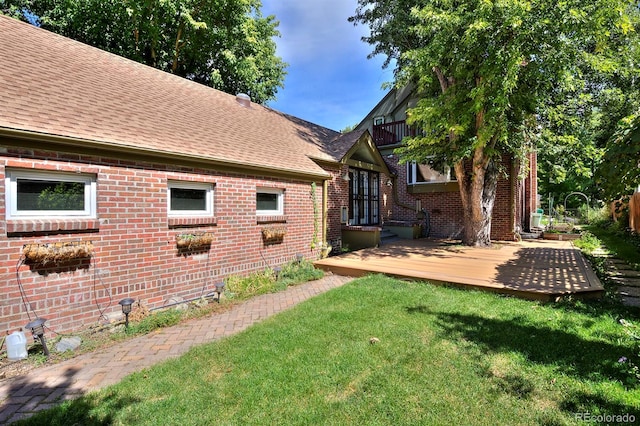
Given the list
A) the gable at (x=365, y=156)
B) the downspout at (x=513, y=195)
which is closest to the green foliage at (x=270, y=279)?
the gable at (x=365, y=156)

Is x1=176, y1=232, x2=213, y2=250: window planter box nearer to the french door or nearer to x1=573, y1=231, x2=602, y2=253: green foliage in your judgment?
the french door

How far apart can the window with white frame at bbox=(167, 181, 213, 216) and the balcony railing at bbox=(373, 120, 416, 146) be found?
11620mm

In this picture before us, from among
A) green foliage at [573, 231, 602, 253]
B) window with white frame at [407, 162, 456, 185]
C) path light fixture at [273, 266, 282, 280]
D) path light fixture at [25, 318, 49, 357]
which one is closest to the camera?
path light fixture at [25, 318, 49, 357]

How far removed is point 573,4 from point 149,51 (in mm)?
16405

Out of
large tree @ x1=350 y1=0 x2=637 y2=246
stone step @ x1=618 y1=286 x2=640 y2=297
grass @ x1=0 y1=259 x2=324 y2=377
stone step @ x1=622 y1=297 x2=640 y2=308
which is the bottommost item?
grass @ x1=0 y1=259 x2=324 y2=377

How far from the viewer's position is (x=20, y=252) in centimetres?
377

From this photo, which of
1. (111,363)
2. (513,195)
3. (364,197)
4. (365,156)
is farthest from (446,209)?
(111,363)

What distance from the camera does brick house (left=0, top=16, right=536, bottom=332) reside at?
154 inches

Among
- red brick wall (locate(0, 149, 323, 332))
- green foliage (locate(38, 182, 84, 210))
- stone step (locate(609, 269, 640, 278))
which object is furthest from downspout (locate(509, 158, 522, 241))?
green foliage (locate(38, 182, 84, 210))

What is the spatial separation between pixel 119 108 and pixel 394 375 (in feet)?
20.3

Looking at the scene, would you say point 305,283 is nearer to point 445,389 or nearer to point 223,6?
point 445,389

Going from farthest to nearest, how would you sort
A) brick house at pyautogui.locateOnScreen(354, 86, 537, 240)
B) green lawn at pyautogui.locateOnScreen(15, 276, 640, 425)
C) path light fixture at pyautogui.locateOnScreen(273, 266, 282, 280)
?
1. brick house at pyautogui.locateOnScreen(354, 86, 537, 240)
2. path light fixture at pyautogui.locateOnScreen(273, 266, 282, 280)
3. green lawn at pyautogui.locateOnScreen(15, 276, 640, 425)

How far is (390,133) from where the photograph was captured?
624 inches

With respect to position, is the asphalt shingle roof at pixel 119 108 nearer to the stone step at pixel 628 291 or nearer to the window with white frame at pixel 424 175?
the window with white frame at pixel 424 175
